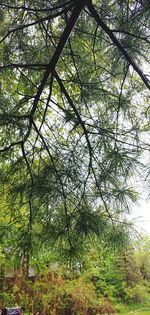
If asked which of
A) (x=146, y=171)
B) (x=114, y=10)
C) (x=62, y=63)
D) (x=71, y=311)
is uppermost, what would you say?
(x=62, y=63)

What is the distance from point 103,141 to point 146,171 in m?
0.29

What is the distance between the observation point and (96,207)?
67.7 inches

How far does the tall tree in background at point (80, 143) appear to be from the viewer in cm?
157

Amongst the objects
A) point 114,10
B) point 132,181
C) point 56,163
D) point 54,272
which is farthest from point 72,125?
point 54,272

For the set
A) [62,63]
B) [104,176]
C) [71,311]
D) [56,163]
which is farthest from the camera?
[71,311]

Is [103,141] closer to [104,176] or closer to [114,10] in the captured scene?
[104,176]

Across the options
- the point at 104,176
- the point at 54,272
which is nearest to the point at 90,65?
the point at 104,176

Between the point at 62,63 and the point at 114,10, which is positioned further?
the point at 62,63

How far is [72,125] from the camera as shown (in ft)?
6.06

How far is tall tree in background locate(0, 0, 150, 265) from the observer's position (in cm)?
157

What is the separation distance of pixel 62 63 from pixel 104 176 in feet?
2.64

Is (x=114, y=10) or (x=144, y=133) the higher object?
(x=114, y=10)

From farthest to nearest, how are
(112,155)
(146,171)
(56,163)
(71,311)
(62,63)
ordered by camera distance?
(71,311) → (62,63) → (56,163) → (112,155) → (146,171)

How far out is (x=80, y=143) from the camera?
5.82ft
